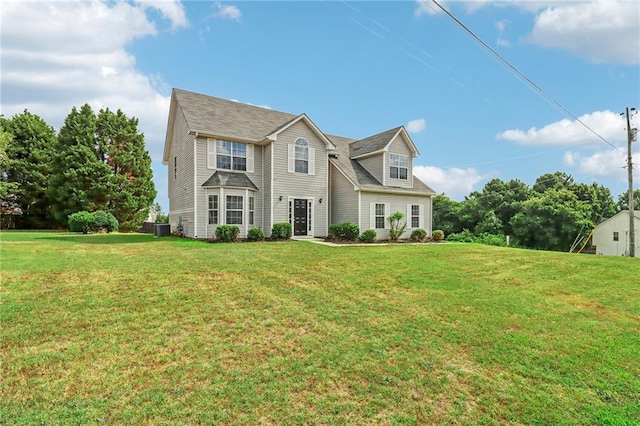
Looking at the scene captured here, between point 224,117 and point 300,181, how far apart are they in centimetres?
588

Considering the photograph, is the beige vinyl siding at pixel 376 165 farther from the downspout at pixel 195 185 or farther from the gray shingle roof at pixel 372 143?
the downspout at pixel 195 185

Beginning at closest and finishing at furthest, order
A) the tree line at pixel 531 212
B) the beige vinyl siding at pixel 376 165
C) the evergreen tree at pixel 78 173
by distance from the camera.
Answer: the beige vinyl siding at pixel 376 165 < the evergreen tree at pixel 78 173 < the tree line at pixel 531 212

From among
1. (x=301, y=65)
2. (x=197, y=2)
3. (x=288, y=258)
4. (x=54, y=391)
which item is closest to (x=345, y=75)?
(x=301, y=65)

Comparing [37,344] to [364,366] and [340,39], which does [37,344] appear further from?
[340,39]

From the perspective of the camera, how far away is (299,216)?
61.1 feet

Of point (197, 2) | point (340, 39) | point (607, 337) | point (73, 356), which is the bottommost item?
point (607, 337)

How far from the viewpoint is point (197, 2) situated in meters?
8.11

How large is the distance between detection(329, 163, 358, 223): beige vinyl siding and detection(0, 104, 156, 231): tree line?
20058mm

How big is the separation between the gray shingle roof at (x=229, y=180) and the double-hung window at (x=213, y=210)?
0.76 metres

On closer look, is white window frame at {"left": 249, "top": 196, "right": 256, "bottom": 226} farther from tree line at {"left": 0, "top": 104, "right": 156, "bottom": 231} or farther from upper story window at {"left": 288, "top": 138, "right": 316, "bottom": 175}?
tree line at {"left": 0, "top": 104, "right": 156, "bottom": 231}

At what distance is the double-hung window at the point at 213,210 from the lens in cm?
1662

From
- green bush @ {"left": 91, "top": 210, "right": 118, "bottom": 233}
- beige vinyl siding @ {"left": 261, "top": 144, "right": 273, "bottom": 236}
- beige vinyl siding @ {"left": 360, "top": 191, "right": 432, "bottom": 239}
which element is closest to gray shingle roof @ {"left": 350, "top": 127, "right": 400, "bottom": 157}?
beige vinyl siding @ {"left": 360, "top": 191, "right": 432, "bottom": 239}

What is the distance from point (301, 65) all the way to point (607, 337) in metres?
15.1

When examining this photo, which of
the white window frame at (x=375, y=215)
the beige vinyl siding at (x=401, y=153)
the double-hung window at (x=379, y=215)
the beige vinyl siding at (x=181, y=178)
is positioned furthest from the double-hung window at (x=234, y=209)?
the beige vinyl siding at (x=401, y=153)
